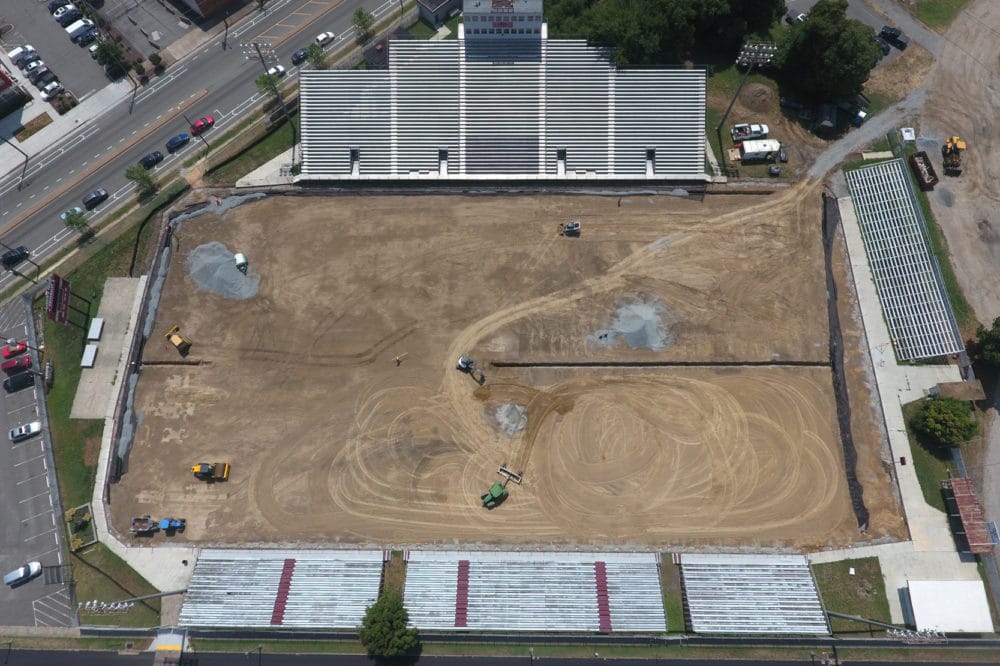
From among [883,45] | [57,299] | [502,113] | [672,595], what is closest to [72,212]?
[57,299]

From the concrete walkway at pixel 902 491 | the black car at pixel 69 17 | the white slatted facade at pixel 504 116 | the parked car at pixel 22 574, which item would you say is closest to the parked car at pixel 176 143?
the white slatted facade at pixel 504 116

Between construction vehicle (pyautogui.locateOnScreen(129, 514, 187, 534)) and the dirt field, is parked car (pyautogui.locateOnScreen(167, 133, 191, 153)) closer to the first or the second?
the dirt field

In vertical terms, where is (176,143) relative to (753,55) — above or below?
below

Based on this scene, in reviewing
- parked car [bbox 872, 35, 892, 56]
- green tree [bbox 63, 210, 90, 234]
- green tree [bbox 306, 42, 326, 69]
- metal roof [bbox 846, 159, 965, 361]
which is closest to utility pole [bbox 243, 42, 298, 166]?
green tree [bbox 306, 42, 326, 69]

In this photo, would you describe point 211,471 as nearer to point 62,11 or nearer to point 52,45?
point 52,45

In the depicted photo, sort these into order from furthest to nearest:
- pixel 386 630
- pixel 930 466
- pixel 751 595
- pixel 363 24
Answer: pixel 363 24 → pixel 930 466 → pixel 751 595 → pixel 386 630

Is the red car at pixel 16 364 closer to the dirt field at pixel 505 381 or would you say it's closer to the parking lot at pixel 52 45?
the dirt field at pixel 505 381
